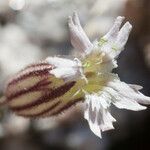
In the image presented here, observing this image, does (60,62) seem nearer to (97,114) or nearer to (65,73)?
(65,73)

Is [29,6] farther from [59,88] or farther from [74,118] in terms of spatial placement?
[59,88]

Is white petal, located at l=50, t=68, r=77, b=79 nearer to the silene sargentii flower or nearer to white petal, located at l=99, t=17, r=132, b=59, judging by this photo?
the silene sargentii flower

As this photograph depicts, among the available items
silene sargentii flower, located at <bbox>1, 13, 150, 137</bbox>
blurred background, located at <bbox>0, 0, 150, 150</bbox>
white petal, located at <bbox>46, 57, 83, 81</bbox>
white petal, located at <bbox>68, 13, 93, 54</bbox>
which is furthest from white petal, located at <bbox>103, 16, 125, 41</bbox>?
blurred background, located at <bbox>0, 0, 150, 150</bbox>

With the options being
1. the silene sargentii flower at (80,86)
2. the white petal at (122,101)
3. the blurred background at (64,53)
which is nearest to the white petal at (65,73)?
the silene sargentii flower at (80,86)

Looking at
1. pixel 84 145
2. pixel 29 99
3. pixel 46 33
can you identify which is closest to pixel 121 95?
pixel 29 99

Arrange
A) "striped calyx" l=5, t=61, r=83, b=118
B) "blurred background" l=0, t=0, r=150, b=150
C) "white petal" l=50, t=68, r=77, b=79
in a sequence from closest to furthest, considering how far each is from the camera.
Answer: "white petal" l=50, t=68, r=77, b=79 → "striped calyx" l=5, t=61, r=83, b=118 → "blurred background" l=0, t=0, r=150, b=150

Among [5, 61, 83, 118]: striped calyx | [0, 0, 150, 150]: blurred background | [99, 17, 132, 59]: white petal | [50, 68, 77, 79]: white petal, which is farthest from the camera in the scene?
[0, 0, 150, 150]: blurred background
